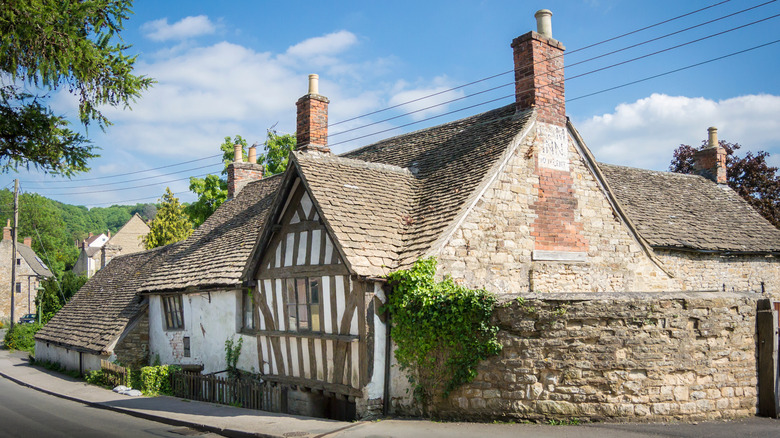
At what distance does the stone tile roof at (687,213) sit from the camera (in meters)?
17.6

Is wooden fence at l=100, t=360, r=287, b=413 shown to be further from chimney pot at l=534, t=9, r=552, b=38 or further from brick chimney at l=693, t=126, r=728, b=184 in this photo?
brick chimney at l=693, t=126, r=728, b=184

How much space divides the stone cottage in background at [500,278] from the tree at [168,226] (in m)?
19.4

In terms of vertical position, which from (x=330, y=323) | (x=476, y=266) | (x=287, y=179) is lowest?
(x=330, y=323)

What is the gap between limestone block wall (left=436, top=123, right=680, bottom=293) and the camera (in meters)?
11.6

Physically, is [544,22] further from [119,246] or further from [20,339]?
[119,246]

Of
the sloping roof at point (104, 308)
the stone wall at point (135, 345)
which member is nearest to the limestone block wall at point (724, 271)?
the stone wall at point (135, 345)

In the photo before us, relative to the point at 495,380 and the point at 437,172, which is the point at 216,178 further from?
the point at 495,380

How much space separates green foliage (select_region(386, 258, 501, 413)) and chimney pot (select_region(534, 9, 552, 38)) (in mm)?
6761

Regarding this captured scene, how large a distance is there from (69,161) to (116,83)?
1.93 metres

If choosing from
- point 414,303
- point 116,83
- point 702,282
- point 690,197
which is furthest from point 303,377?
point 690,197

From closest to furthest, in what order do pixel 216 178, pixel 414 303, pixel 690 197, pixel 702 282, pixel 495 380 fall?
pixel 495 380 → pixel 414 303 → pixel 702 282 → pixel 690 197 → pixel 216 178

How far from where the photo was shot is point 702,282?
694 inches

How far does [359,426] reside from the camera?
384 inches

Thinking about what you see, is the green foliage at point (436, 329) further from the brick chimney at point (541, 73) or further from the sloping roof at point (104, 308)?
the sloping roof at point (104, 308)
